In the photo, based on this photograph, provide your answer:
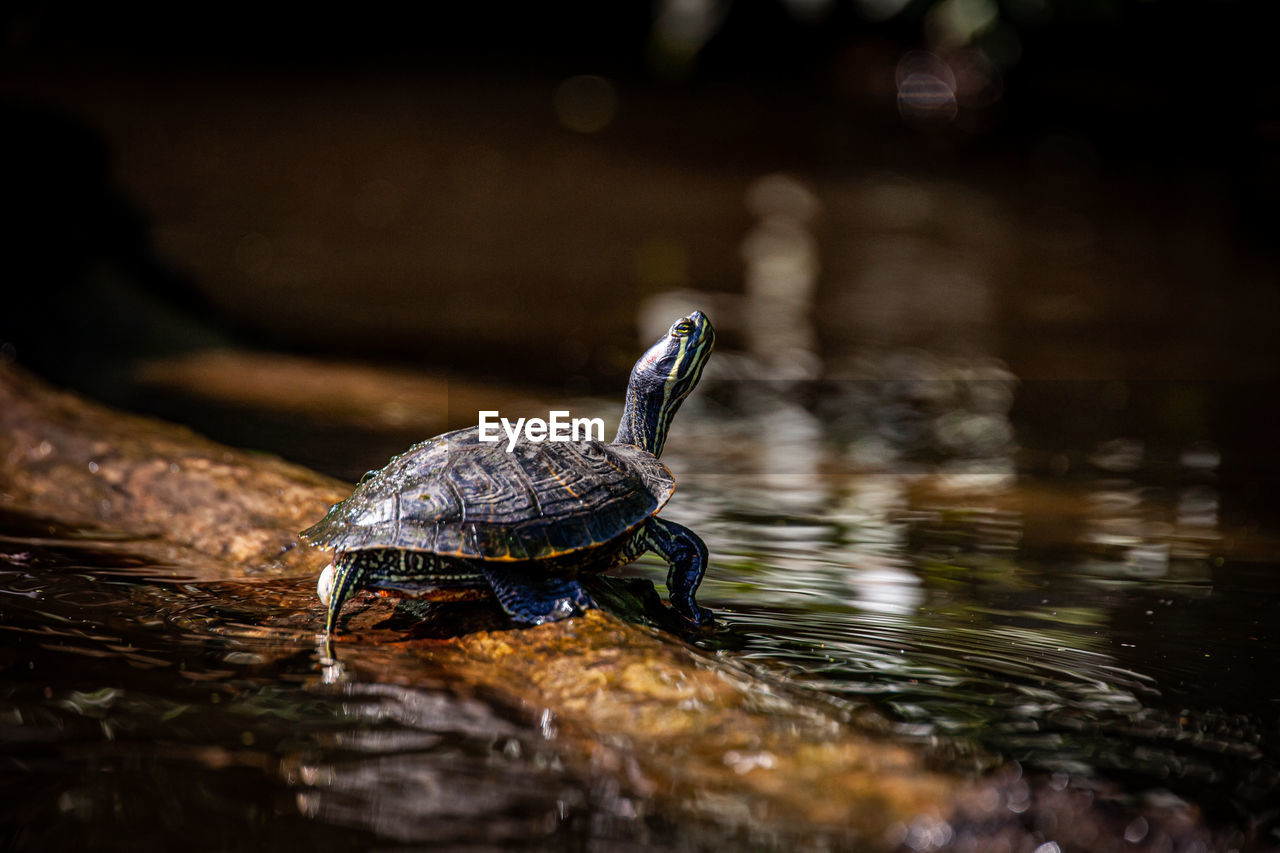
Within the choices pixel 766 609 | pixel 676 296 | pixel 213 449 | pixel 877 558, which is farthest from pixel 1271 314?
pixel 213 449

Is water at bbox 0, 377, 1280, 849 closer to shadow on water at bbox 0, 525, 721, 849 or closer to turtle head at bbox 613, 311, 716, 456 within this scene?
shadow on water at bbox 0, 525, 721, 849

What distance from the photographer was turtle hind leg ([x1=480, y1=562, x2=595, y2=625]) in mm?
2564

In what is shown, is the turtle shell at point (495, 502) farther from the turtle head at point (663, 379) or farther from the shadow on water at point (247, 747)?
the turtle head at point (663, 379)

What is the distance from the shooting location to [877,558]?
12.0ft

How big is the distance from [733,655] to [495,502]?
2.14ft

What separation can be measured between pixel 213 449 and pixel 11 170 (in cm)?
472

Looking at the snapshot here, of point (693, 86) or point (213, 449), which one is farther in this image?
point (693, 86)

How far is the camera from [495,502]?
2.60m

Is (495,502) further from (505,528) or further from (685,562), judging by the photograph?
(685,562)

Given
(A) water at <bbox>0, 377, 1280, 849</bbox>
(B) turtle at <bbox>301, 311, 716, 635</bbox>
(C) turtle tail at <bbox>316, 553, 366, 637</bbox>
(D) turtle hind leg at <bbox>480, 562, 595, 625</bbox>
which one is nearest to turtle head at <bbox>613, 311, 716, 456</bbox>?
(B) turtle at <bbox>301, 311, 716, 635</bbox>

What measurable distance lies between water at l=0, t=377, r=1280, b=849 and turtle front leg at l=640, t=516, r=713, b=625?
0.10m

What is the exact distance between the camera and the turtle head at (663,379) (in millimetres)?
3150

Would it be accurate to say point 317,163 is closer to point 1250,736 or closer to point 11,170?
point 11,170

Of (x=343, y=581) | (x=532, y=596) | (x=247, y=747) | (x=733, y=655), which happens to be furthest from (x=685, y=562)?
(x=247, y=747)
